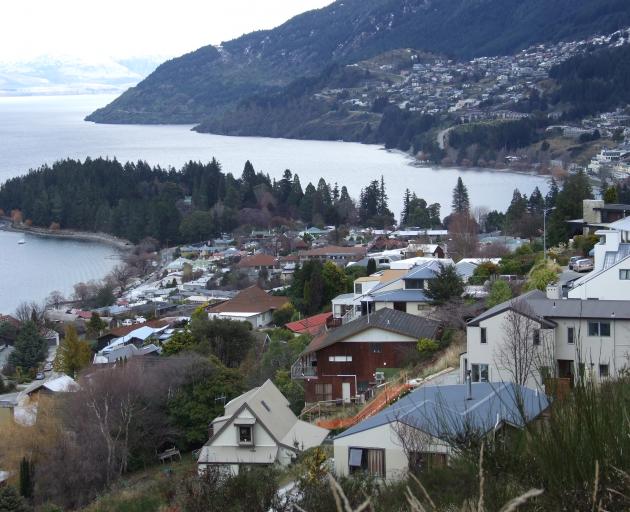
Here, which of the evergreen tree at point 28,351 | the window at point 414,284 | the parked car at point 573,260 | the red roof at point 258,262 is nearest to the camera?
the parked car at point 573,260

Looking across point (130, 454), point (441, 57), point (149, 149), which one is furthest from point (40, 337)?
point (441, 57)

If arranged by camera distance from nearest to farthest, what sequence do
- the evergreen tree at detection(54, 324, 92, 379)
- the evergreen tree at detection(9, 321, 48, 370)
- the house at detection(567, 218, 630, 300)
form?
the house at detection(567, 218, 630, 300) < the evergreen tree at detection(54, 324, 92, 379) < the evergreen tree at detection(9, 321, 48, 370)

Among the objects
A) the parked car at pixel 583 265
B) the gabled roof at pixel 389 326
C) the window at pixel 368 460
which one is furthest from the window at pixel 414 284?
the window at pixel 368 460

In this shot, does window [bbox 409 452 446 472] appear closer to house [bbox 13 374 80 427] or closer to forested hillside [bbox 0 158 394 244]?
house [bbox 13 374 80 427]

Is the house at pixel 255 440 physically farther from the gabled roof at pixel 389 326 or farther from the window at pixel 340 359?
the gabled roof at pixel 389 326

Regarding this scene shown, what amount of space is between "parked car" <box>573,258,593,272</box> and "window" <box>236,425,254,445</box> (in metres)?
4.10

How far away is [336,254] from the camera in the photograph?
67.7 feet

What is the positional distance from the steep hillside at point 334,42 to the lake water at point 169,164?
19.8 ft

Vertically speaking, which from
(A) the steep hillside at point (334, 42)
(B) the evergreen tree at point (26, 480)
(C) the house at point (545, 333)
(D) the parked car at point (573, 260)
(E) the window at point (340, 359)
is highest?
(A) the steep hillside at point (334, 42)

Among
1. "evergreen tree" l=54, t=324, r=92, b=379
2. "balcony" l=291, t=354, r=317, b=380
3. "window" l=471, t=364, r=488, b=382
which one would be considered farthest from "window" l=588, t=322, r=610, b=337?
"evergreen tree" l=54, t=324, r=92, b=379

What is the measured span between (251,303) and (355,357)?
6.63 meters

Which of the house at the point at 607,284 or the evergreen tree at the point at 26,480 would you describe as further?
the house at the point at 607,284

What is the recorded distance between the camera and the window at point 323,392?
8.01 m

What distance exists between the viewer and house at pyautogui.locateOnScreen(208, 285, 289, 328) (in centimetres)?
1416
